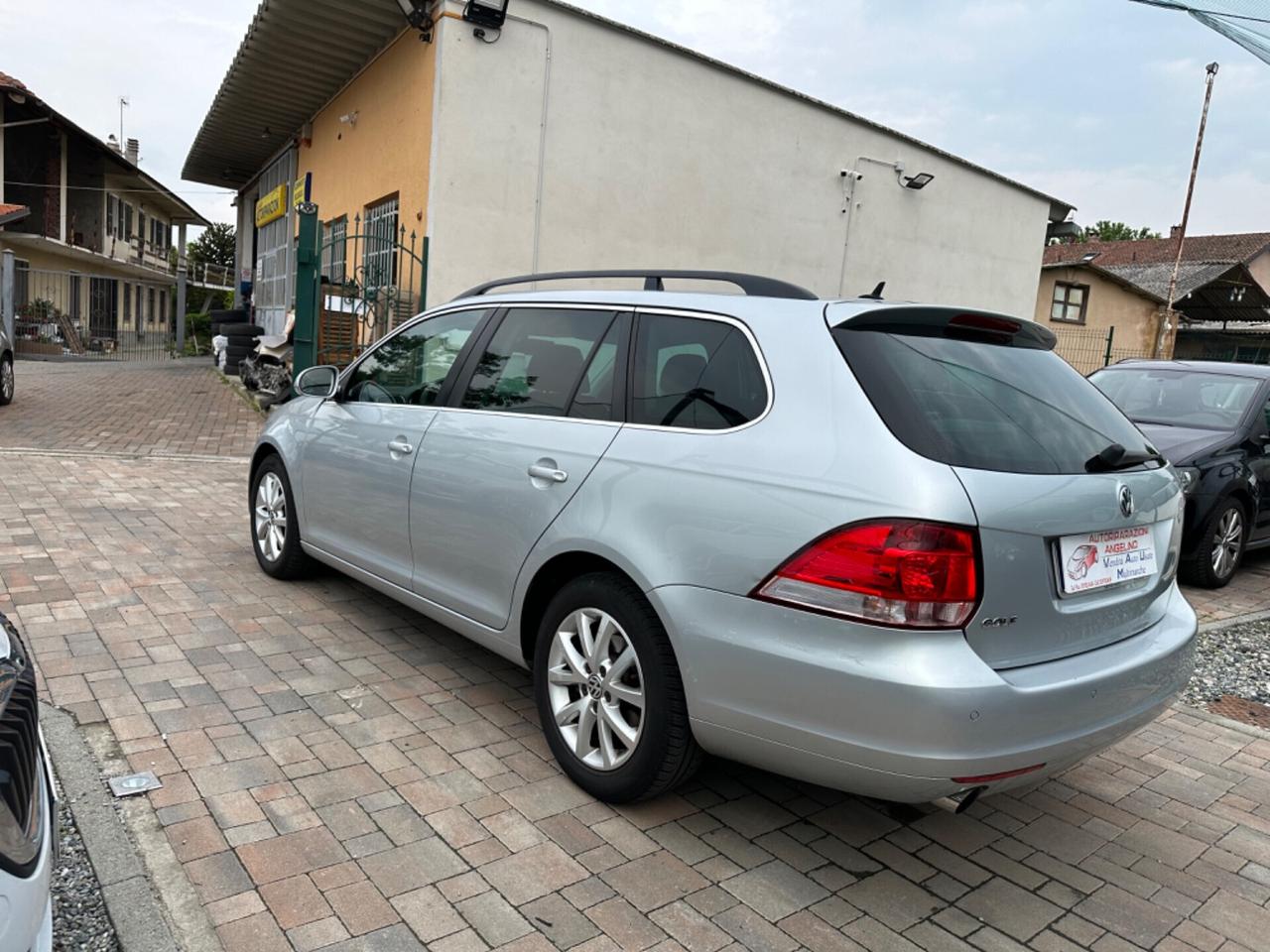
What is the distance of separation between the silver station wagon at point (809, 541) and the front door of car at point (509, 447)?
13 millimetres

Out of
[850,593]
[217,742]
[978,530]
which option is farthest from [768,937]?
[217,742]

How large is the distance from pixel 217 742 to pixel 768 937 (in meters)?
2.06

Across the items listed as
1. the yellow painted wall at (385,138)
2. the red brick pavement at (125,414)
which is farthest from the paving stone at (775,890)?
the yellow painted wall at (385,138)

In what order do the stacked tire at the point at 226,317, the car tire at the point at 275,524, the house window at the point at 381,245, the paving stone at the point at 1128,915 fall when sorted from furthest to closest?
1. the stacked tire at the point at 226,317
2. the house window at the point at 381,245
3. the car tire at the point at 275,524
4. the paving stone at the point at 1128,915

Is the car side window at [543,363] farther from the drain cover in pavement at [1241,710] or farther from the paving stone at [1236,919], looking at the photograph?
the drain cover in pavement at [1241,710]

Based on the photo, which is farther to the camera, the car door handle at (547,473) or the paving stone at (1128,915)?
the car door handle at (547,473)

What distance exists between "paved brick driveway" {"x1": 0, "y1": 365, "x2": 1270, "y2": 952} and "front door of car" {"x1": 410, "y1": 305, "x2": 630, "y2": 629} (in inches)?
24.0

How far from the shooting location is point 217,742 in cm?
321

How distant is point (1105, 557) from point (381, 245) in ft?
37.6

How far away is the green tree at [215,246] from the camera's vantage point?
223ft

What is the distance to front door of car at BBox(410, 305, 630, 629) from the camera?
3.13m

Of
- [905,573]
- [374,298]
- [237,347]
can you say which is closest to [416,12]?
[374,298]

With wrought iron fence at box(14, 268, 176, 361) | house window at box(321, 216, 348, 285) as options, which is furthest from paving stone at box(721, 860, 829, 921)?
wrought iron fence at box(14, 268, 176, 361)

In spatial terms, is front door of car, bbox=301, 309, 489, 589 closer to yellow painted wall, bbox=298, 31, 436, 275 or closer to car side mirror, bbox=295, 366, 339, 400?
car side mirror, bbox=295, 366, 339, 400
